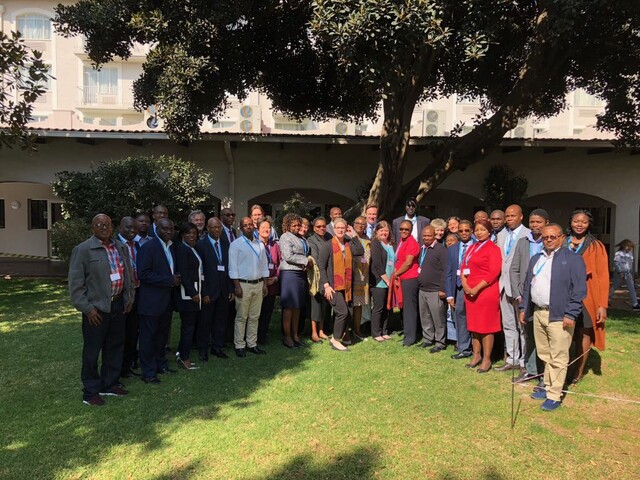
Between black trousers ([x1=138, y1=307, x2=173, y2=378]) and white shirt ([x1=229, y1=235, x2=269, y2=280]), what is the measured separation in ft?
3.25

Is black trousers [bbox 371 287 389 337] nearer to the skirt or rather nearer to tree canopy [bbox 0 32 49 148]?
the skirt

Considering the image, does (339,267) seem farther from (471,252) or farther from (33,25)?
(33,25)

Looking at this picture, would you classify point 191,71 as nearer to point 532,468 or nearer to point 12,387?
point 12,387

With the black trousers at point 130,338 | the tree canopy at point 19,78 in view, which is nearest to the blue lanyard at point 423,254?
the black trousers at point 130,338

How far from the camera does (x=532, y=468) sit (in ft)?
11.2

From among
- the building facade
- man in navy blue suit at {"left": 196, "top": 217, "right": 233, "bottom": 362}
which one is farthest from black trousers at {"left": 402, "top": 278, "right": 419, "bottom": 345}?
the building facade

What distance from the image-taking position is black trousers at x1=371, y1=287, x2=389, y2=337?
673cm

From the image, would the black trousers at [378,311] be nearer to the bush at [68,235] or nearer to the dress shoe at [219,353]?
the dress shoe at [219,353]

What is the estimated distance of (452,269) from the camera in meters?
5.96

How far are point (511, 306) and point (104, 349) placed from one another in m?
4.53

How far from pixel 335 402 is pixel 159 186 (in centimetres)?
778

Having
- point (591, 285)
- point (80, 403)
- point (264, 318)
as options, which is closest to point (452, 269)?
point (591, 285)

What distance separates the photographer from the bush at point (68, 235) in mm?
10250

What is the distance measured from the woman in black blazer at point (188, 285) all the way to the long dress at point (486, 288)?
10.8 ft
